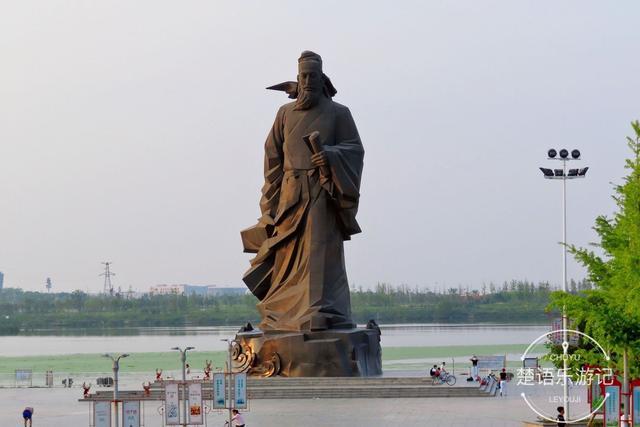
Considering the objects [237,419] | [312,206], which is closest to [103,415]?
[237,419]

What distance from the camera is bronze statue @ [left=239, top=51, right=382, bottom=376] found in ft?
89.5

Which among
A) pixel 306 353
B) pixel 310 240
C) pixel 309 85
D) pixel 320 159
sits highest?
pixel 309 85

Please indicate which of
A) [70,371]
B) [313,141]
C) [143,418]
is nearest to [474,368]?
[313,141]

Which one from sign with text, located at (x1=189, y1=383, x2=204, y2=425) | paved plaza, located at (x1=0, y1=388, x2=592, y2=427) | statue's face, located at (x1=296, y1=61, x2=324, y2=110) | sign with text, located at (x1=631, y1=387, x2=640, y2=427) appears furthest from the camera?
statue's face, located at (x1=296, y1=61, x2=324, y2=110)

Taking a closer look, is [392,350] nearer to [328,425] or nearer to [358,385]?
[358,385]

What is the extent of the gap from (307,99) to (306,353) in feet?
16.5

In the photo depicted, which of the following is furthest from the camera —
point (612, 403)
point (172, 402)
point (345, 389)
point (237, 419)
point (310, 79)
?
point (310, 79)

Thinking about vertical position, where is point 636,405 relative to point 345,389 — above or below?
above

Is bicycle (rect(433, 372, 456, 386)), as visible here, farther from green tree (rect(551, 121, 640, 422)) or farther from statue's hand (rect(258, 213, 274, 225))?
green tree (rect(551, 121, 640, 422))

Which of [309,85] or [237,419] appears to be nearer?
[237,419]

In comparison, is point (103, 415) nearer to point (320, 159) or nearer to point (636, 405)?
point (636, 405)

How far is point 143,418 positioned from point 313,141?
6.75m

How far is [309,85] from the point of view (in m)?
27.9

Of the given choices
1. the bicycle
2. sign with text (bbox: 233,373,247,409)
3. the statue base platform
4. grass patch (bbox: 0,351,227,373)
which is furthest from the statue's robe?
grass patch (bbox: 0,351,227,373)
